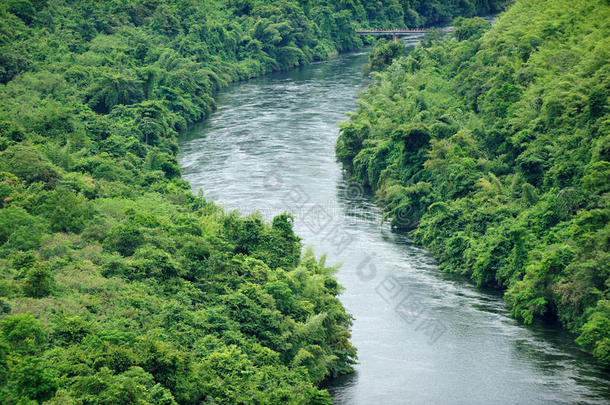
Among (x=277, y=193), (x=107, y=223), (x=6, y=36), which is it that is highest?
(x=6, y=36)

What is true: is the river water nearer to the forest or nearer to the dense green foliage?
the dense green foliage

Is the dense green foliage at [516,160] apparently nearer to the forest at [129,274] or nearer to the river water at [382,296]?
the river water at [382,296]

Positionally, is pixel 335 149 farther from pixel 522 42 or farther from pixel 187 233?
pixel 187 233

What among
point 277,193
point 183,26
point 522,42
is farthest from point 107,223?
point 183,26

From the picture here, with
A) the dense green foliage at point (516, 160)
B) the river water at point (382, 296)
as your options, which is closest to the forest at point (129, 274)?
the river water at point (382, 296)

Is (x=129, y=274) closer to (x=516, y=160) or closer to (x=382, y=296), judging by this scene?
(x=382, y=296)

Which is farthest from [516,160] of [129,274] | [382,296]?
[129,274]
